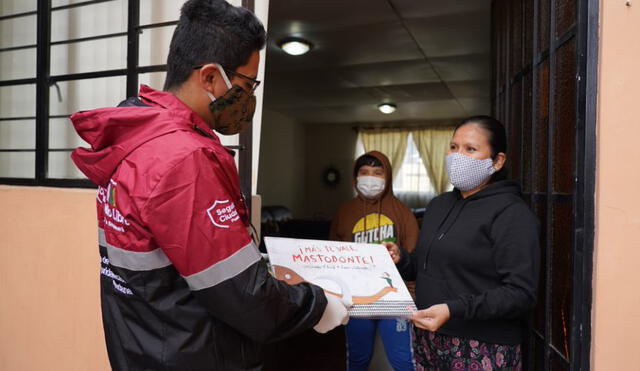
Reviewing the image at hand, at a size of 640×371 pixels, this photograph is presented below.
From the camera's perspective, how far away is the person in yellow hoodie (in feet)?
6.91

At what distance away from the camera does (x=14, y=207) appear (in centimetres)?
212

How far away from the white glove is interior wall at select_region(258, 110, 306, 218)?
6.79 m

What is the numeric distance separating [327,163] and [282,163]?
1216 millimetres

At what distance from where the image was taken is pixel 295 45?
A: 3955mm

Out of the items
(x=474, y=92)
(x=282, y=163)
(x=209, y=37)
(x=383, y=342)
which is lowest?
(x=383, y=342)

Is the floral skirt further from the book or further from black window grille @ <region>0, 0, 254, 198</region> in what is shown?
black window grille @ <region>0, 0, 254, 198</region>

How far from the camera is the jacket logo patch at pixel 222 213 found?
800mm

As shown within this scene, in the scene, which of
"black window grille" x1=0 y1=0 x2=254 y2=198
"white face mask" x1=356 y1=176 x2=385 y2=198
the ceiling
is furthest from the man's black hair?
the ceiling

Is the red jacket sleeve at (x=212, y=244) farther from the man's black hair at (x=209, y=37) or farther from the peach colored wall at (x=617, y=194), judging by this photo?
the peach colored wall at (x=617, y=194)

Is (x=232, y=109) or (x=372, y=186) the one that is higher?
(x=232, y=109)

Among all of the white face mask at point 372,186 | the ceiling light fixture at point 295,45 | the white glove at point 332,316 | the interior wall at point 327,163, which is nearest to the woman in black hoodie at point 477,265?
the white glove at point 332,316

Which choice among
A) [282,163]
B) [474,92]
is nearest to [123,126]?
[474,92]

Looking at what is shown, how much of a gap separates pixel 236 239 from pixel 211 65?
384mm

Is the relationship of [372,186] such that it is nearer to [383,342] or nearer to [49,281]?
[383,342]
